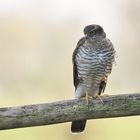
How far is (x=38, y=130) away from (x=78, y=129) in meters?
3.59

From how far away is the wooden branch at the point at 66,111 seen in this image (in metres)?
3.43

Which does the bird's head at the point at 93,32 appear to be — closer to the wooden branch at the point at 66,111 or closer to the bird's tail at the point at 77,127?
the bird's tail at the point at 77,127

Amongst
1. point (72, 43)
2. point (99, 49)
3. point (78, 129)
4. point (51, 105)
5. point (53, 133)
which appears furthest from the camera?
point (72, 43)

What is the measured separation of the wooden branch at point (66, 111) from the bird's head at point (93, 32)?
4.53 ft

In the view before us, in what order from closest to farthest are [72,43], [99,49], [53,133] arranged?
[99,49], [53,133], [72,43]

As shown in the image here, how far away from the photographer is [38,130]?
7.99 meters

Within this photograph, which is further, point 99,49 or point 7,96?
point 7,96

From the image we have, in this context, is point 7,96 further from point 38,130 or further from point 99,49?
point 99,49

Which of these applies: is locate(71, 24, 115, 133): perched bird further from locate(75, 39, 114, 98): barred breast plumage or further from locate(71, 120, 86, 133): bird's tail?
locate(71, 120, 86, 133): bird's tail

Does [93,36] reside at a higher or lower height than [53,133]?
lower

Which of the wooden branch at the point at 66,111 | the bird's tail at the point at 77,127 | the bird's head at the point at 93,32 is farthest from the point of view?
the bird's head at the point at 93,32

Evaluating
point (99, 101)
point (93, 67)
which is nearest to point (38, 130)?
point (93, 67)

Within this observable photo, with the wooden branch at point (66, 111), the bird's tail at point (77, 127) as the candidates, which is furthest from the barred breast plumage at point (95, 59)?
the wooden branch at point (66, 111)

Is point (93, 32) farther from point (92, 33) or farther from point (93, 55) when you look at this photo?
point (93, 55)
